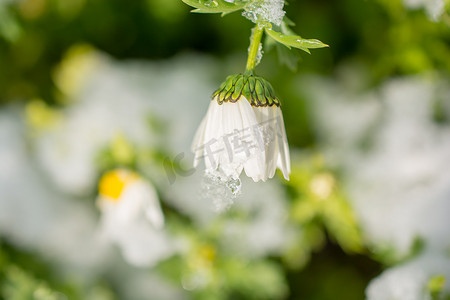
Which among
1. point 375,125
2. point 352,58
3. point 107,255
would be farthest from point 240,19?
point 107,255

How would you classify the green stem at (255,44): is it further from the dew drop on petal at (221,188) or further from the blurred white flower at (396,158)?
the blurred white flower at (396,158)

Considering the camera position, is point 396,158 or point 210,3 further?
point 396,158

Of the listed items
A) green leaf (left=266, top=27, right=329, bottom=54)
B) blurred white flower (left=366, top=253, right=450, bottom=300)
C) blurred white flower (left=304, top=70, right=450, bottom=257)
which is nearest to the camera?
green leaf (left=266, top=27, right=329, bottom=54)

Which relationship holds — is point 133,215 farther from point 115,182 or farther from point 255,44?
point 255,44

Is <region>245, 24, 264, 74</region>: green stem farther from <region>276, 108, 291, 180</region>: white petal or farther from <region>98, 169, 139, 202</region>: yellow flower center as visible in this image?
<region>98, 169, 139, 202</region>: yellow flower center

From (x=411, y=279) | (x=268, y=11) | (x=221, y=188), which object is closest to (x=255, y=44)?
(x=268, y=11)

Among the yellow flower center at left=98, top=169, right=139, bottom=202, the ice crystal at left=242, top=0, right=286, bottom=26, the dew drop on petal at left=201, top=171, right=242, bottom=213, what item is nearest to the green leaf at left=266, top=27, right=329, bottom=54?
the ice crystal at left=242, top=0, right=286, bottom=26
